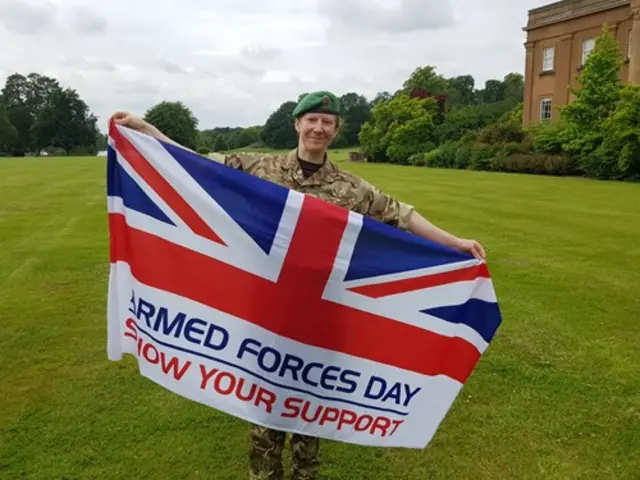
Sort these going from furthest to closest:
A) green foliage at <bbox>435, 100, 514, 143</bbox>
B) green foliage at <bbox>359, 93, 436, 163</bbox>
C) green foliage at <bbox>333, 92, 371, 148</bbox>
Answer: green foliage at <bbox>333, 92, 371, 148</bbox> → green foliage at <bbox>359, 93, 436, 163</bbox> → green foliage at <bbox>435, 100, 514, 143</bbox>

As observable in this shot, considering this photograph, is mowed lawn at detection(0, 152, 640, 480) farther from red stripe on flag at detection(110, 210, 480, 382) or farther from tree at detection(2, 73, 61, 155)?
tree at detection(2, 73, 61, 155)

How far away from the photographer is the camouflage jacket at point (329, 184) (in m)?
2.92

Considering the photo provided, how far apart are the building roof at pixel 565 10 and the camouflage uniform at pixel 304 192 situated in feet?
120

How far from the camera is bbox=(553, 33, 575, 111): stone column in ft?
121

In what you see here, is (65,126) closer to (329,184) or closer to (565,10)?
(565,10)

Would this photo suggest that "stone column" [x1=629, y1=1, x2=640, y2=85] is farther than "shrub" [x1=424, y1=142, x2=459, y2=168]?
No

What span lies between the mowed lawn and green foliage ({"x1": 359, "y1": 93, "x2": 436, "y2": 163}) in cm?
4042

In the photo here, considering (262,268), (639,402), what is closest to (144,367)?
(262,268)

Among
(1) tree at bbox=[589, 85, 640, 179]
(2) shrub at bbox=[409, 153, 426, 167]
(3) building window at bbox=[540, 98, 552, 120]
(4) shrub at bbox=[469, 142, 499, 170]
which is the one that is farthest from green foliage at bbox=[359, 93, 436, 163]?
(1) tree at bbox=[589, 85, 640, 179]

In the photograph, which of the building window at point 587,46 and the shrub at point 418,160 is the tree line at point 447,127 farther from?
the building window at point 587,46

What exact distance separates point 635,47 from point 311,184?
105ft

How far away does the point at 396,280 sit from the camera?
2941mm

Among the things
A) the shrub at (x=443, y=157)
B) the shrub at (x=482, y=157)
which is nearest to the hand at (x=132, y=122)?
the shrub at (x=482, y=157)

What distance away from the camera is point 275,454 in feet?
10.1
